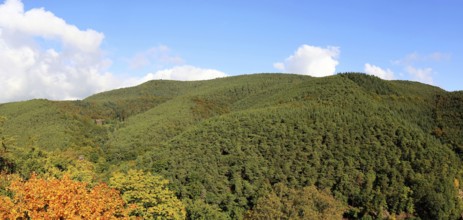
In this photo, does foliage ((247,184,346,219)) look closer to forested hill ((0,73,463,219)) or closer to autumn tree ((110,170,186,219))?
forested hill ((0,73,463,219))

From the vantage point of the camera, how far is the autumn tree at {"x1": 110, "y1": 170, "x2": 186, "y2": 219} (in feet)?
165

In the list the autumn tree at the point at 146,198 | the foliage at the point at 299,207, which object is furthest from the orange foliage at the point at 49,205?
the foliage at the point at 299,207

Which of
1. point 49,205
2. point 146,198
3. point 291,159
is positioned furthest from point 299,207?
point 49,205

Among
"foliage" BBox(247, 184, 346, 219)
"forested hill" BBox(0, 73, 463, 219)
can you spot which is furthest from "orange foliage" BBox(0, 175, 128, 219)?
"foliage" BBox(247, 184, 346, 219)

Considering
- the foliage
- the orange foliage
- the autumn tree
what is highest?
the orange foliage

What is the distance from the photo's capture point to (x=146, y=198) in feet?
168

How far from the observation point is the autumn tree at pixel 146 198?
5019 cm

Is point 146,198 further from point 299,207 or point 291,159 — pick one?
point 291,159

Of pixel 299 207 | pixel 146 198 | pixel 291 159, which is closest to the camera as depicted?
pixel 146 198

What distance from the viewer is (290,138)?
9494cm

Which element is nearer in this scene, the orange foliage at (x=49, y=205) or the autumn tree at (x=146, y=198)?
the orange foliage at (x=49, y=205)

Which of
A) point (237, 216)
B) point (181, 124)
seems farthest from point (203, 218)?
point (181, 124)

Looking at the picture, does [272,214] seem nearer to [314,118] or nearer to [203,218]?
[203,218]

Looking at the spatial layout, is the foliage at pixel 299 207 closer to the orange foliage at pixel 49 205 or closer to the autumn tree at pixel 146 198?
the autumn tree at pixel 146 198
